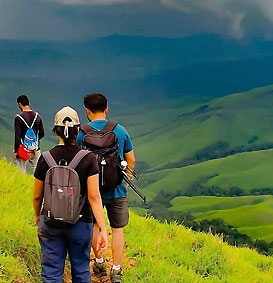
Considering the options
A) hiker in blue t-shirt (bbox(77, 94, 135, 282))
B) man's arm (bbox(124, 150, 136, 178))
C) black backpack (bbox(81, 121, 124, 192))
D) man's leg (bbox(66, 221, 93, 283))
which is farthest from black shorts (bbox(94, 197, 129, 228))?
man's leg (bbox(66, 221, 93, 283))

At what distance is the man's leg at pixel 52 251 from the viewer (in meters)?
5.64

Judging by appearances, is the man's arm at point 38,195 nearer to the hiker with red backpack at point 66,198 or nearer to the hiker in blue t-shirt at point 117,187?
the hiker with red backpack at point 66,198

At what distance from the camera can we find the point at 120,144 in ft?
22.5

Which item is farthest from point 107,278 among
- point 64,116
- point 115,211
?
point 64,116

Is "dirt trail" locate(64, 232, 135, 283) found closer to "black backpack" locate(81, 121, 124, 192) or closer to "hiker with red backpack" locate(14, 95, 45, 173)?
"black backpack" locate(81, 121, 124, 192)

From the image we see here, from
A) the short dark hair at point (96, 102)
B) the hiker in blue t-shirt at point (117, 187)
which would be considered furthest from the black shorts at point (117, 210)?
the short dark hair at point (96, 102)

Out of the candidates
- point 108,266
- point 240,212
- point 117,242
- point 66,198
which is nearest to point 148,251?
point 108,266

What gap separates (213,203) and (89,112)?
603 feet

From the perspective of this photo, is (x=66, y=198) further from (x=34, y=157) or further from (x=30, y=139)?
(x=34, y=157)

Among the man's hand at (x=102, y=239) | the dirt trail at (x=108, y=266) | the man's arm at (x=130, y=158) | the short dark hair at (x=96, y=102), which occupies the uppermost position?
the short dark hair at (x=96, y=102)

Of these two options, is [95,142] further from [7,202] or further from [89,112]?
[7,202]

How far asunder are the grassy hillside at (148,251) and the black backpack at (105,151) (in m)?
1.51

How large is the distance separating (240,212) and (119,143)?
156 m

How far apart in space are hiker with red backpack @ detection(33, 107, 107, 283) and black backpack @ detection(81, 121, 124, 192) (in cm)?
91
